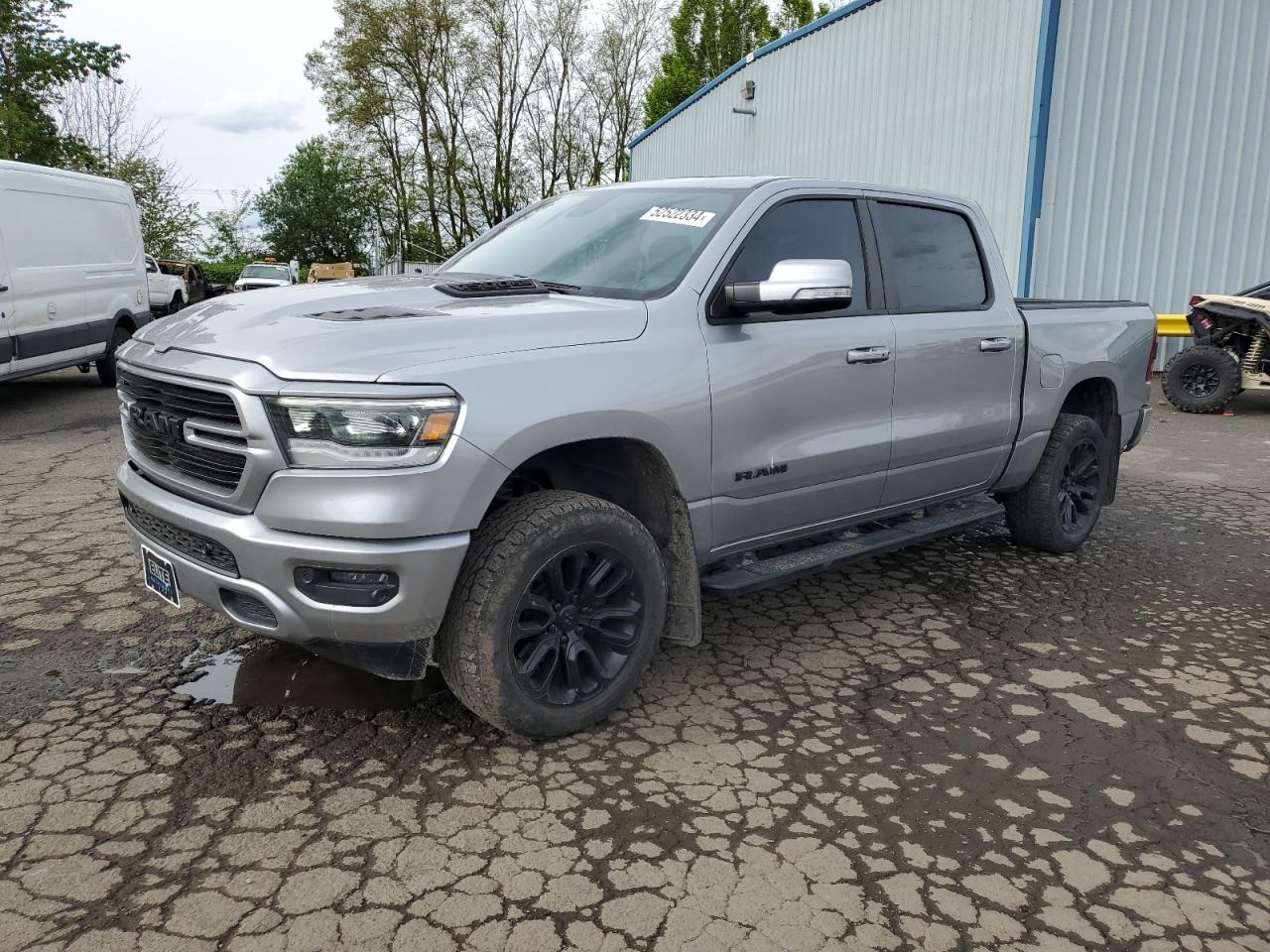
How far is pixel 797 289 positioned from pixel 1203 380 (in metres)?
9.76

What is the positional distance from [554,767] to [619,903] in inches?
26.5

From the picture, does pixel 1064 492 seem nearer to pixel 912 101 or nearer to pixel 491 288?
pixel 491 288

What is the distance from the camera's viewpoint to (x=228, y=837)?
101 inches

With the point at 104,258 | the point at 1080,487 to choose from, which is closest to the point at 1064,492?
the point at 1080,487

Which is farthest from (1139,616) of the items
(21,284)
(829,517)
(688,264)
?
(21,284)

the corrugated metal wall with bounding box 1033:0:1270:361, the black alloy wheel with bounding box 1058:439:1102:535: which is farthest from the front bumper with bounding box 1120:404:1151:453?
the corrugated metal wall with bounding box 1033:0:1270:361

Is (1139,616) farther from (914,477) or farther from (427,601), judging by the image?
(427,601)

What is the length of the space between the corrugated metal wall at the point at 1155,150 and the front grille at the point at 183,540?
11.9 metres

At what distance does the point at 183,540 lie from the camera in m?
3.02

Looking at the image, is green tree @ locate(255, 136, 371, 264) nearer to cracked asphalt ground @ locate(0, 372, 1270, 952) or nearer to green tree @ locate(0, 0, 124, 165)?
green tree @ locate(0, 0, 124, 165)

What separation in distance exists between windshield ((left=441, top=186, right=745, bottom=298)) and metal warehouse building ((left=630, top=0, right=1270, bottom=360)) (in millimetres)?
9917

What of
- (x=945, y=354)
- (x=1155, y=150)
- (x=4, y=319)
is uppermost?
(x=1155, y=150)

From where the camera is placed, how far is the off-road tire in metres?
10.5

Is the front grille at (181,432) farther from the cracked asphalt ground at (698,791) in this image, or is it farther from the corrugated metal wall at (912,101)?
the corrugated metal wall at (912,101)
